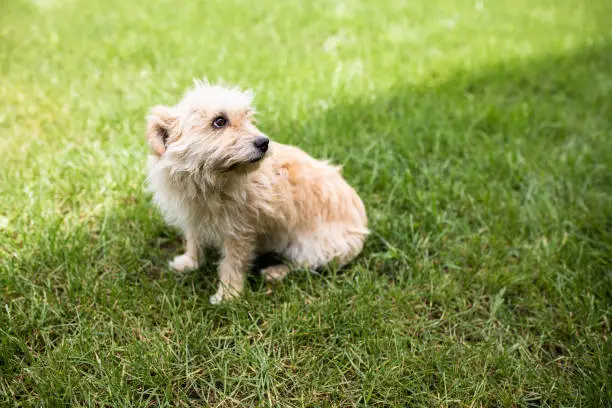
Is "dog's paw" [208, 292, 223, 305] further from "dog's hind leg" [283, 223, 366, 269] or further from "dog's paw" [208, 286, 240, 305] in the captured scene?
"dog's hind leg" [283, 223, 366, 269]

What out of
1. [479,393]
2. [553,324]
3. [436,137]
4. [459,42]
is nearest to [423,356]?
[479,393]

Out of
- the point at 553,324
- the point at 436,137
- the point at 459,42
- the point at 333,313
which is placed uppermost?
the point at 459,42

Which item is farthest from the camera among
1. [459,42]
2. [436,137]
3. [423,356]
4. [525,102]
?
[459,42]

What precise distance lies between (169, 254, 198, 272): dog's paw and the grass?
79mm

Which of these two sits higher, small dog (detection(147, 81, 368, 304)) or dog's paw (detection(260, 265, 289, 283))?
small dog (detection(147, 81, 368, 304))

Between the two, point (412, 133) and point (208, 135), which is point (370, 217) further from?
point (208, 135)

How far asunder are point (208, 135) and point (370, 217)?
1.52 meters

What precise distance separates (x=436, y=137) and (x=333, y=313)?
228 cm

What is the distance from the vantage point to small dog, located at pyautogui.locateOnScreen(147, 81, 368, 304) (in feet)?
7.80

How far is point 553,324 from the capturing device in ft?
9.35

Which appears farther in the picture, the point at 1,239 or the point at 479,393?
the point at 1,239

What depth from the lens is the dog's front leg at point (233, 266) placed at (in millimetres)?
2756

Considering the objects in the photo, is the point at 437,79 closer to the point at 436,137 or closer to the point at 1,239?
the point at 436,137

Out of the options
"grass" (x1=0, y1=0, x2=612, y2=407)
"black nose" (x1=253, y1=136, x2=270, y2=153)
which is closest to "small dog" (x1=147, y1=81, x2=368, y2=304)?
"black nose" (x1=253, y1=136, x2=270, y2=153)
